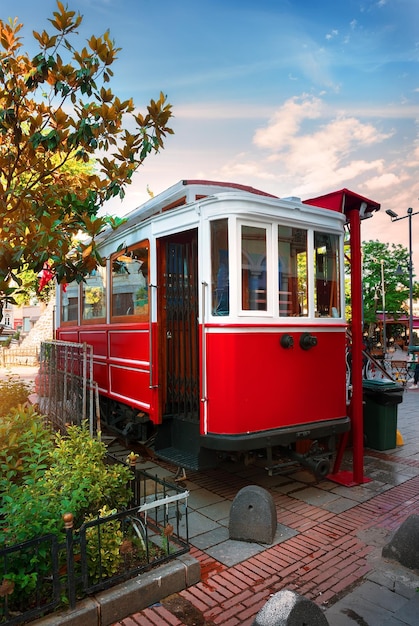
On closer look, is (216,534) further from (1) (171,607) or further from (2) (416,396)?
(2) (416,396)

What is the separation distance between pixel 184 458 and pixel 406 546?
230 centimetres

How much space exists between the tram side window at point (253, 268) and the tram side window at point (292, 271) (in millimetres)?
232

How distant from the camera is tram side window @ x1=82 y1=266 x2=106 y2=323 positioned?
23.2 ft

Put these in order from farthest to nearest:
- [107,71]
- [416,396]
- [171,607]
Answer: [416,396]
[107,71]
[171,607]

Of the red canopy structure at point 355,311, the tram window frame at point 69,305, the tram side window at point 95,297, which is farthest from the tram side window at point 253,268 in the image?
the tram window frame at point 69,305

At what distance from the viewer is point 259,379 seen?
4566mm

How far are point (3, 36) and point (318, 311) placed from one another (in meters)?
4.09

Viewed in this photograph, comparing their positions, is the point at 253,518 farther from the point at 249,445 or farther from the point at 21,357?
the point at 21,357

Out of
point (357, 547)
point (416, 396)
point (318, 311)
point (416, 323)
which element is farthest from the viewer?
point (416, 323)

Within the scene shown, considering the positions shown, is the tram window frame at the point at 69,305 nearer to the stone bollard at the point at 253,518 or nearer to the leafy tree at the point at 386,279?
the stone bollard at the point at 253,518

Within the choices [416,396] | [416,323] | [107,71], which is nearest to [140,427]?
[107,71]

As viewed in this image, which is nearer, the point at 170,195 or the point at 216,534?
the point at 216,534

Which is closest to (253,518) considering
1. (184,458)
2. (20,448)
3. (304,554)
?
(304,554)

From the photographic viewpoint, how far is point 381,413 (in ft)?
23.1
